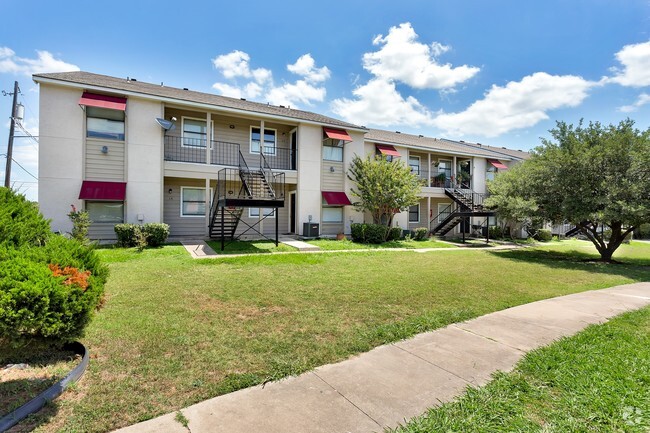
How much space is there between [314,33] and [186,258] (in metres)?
12.3

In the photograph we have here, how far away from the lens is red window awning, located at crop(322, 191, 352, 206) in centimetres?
1808

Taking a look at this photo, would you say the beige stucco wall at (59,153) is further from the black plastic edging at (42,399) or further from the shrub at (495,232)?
the shrub at (495,232)

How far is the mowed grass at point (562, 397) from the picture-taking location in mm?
2588

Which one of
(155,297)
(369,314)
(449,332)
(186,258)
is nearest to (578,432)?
(449,332)

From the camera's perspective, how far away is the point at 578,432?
A: 98.5 inches

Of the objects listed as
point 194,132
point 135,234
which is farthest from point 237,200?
point 194,132

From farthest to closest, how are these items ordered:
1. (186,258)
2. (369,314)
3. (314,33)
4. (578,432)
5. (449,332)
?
(314,33) → (186,258) → (369,314) → (449,332) → (578,432)

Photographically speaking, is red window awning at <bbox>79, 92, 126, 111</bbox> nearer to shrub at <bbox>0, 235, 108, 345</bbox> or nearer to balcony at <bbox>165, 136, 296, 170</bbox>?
balcony at <bbox>165, 136, 296, 170</bbox>

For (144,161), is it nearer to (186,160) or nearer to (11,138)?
(186,160)

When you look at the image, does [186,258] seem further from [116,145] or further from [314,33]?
[314,33]

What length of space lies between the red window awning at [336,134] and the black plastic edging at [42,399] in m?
15.9

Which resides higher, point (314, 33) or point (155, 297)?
point (314, 33)

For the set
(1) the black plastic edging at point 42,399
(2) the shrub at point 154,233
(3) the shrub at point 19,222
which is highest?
(3) the shrub at point 19,222

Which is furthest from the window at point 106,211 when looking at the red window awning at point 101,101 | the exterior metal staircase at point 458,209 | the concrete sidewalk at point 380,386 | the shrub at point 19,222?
the exterior metal staircase at point 458,209
